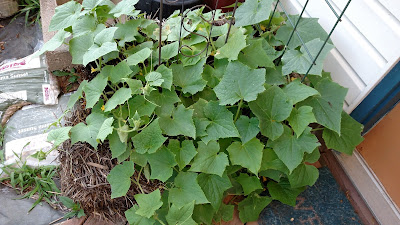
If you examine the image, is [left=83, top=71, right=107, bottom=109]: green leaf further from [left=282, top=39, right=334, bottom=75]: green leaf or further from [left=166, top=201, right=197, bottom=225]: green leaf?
[left=282, top=39, right=334, bottom=75]: green leaf

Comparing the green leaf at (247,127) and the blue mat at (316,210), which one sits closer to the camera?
the green leaf at (247,127)

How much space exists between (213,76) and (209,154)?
362mm

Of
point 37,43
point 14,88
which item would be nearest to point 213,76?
point 14,88

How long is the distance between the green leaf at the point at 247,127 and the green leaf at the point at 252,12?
451 millimetres

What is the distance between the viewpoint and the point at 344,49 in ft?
5.19

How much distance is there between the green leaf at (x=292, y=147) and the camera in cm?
131

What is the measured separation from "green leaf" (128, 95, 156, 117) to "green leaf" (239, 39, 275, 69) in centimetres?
45

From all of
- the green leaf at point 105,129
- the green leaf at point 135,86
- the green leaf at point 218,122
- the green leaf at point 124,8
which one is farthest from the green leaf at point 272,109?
the green leaf at point 124,8

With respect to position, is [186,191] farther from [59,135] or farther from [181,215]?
[59,135]

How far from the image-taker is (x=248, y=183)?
1436 mm

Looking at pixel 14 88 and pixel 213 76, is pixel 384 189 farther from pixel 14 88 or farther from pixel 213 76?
pixel 14 88

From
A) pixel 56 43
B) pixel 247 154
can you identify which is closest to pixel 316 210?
pixel 247 154

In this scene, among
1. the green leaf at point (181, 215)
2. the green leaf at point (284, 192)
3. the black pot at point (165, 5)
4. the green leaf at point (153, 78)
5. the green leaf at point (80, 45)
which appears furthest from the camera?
the black pot at point (165, 5)

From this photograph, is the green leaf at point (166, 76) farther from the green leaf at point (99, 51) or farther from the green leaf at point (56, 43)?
the green leaf at point (56, 43)
